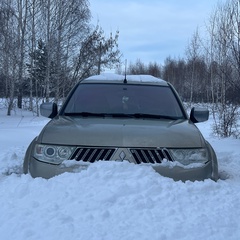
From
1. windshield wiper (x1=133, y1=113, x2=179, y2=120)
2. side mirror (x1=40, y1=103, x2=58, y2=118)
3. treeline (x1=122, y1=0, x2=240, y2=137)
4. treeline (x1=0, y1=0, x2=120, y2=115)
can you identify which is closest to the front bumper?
windshield wiper (x1=133, y1=113, x2=179, y2=120)

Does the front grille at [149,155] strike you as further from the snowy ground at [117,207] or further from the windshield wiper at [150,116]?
the windshield wiper at [150,116]

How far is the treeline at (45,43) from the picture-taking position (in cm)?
2420

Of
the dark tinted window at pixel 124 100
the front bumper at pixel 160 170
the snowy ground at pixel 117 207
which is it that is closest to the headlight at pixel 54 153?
the front bumper at pixel 160 170

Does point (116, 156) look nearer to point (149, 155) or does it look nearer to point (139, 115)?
point (149, 155)

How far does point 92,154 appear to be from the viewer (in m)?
3.15

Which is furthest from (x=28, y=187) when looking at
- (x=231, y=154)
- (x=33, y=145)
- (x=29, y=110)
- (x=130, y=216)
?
(x=29, y=110)

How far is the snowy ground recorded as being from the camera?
2418 millimetres

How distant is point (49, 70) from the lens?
24.7m

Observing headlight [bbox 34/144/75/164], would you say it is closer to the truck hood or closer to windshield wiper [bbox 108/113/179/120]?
the truck hood

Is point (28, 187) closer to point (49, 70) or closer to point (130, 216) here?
point (130, 216)

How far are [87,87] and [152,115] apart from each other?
1080mm

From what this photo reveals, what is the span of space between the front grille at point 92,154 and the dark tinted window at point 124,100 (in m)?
1.07

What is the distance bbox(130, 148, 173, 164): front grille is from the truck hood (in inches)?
2.0

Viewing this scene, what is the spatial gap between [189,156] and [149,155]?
0.38m
